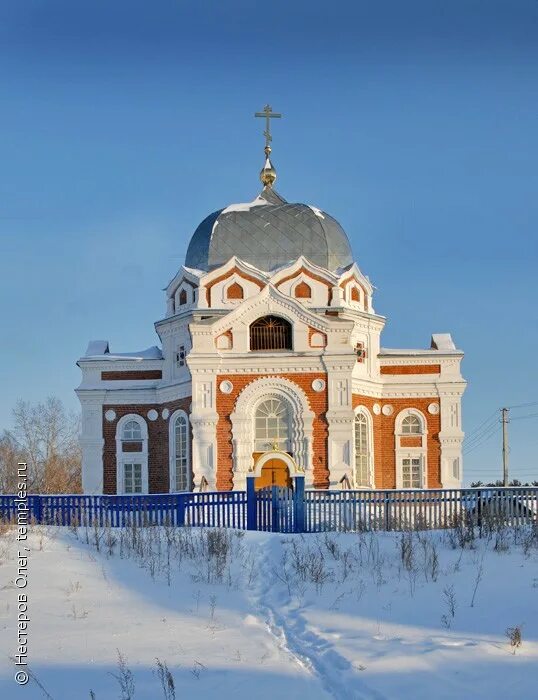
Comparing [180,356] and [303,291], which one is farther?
[180,356]

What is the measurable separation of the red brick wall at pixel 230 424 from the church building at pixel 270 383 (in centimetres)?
3

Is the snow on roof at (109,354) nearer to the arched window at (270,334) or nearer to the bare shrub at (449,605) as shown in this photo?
the arched window at (270,334)

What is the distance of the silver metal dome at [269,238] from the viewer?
34.5 metres

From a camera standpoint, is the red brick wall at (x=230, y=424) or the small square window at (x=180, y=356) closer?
the red brick wall at (x=230, y=424)

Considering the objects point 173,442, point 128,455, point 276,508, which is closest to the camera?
point 276,508

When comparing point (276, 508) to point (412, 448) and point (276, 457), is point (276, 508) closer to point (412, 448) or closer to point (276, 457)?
point (276, 457)

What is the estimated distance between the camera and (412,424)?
34.1 meters

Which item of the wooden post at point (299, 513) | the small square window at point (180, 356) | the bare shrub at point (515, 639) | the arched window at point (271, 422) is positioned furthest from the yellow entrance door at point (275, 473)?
the bare shrub at point (515, 639)

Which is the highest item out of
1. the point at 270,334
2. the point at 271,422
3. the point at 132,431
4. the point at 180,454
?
the point at 270,334

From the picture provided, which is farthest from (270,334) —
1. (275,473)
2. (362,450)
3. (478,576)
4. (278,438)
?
(478,576)

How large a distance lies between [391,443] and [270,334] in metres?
5.26

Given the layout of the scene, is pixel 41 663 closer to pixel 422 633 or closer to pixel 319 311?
pixel 422 633

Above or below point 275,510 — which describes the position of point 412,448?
above

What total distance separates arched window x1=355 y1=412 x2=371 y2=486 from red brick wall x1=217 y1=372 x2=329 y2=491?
6.94 ft
